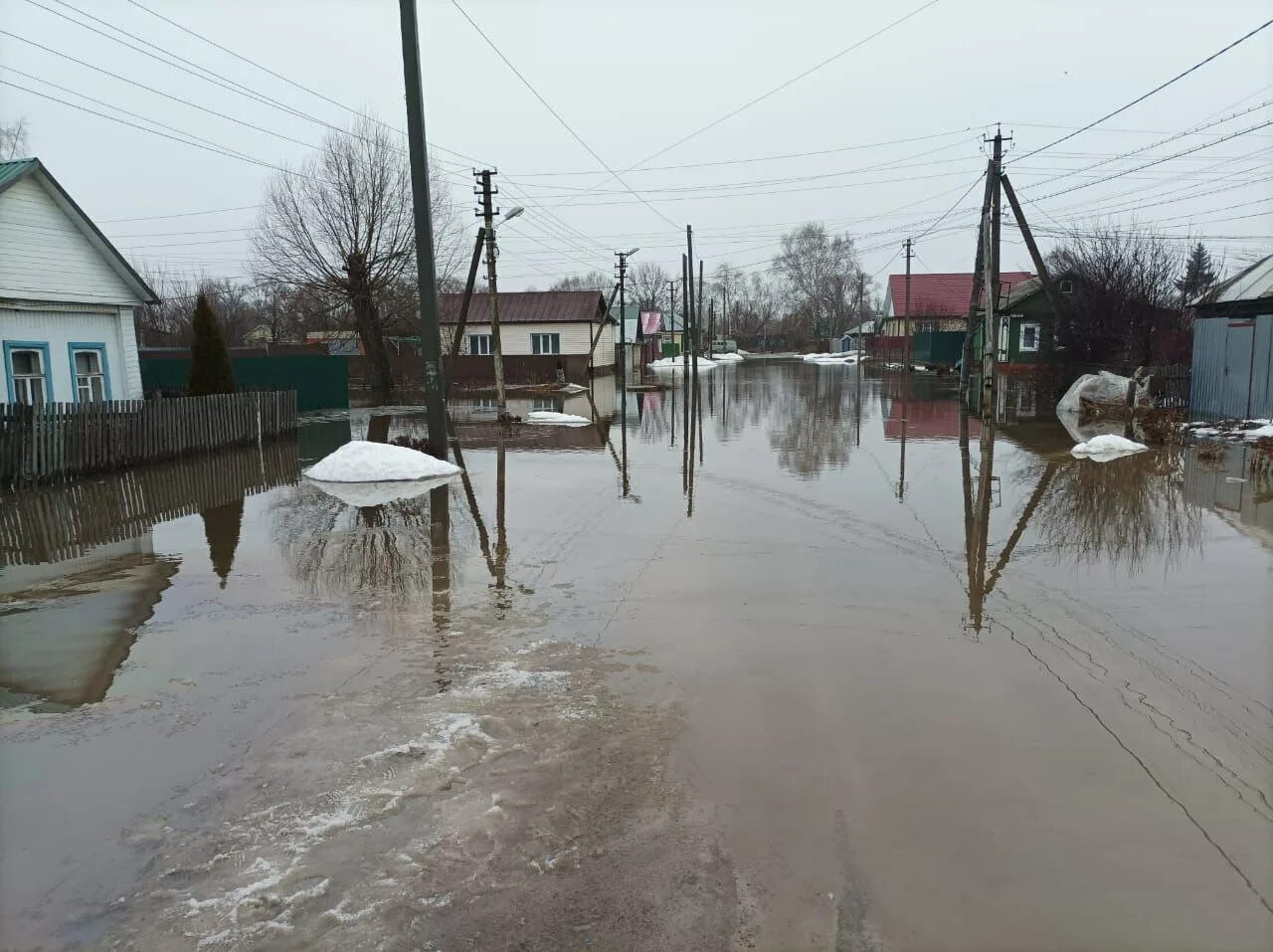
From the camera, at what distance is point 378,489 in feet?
42.2

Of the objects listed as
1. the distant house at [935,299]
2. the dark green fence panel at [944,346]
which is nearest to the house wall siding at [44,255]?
the dark green fence panel at [944,346]

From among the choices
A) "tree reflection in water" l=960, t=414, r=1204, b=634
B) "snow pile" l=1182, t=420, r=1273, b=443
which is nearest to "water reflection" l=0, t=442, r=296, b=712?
"tree reflection in water" l=960, t=414, r=1204, b=634

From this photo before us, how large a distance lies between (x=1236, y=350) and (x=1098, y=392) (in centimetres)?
507

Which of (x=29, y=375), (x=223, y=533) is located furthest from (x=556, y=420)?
(x=223, y=533)

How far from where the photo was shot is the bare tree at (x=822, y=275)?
360 feet

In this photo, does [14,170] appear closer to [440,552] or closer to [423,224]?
[423,224]

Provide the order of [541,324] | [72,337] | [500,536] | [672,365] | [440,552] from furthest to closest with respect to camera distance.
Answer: [672,365] → [541,324] → [72,337] → [500,536] → [440,552]

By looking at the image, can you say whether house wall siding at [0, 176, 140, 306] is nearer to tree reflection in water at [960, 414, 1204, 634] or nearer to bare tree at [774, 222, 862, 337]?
tree reflection in water at [960, 414, 1204, 634]

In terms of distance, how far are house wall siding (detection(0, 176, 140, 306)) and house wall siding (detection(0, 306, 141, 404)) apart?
0.38 meters

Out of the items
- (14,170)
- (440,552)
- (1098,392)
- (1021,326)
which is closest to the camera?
(440,552)

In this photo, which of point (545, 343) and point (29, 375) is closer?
point (29, 375)

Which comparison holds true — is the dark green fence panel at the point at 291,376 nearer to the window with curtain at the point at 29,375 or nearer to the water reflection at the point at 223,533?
the window with curtain at the point at 29,375

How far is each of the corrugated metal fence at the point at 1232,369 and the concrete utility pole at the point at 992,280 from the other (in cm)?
480

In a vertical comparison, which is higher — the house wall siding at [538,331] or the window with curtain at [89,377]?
the house wall siding at [538,331]
